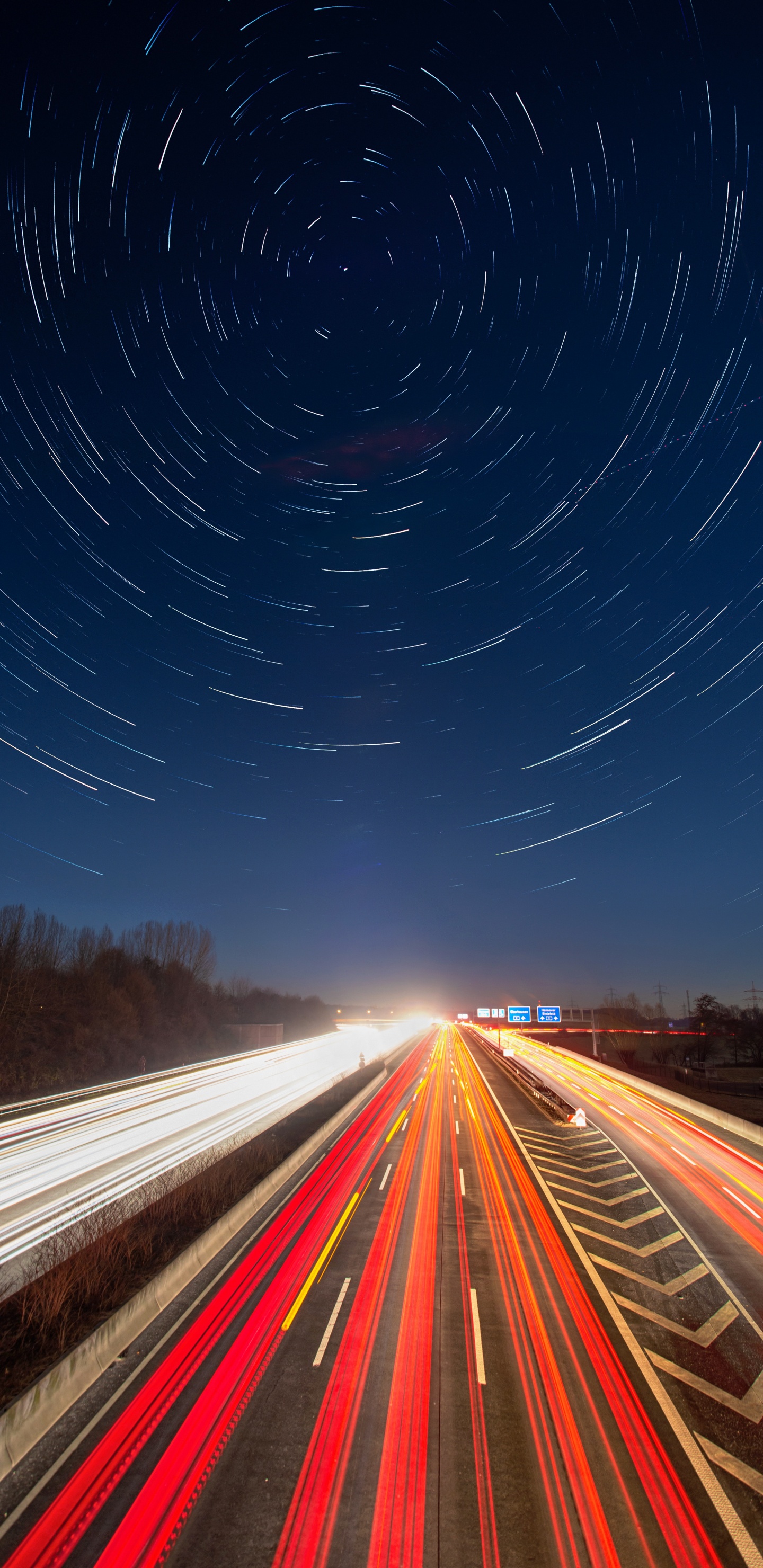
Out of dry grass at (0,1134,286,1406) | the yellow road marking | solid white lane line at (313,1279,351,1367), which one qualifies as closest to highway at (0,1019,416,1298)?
dry grass at (0,1134,286,1406)

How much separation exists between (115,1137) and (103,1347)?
18638 mm

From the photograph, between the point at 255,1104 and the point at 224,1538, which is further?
the point at 255,1104

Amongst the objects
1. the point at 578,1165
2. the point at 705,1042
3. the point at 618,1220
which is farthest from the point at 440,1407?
the point at 705,1042

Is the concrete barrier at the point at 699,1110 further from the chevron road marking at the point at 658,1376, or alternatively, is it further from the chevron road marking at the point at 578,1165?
the chevron road marking at the point at 658,1376

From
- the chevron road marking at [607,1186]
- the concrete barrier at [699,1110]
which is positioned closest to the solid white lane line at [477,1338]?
the chevron road marking at [607,1186]

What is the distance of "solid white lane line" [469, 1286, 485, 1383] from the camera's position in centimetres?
1160

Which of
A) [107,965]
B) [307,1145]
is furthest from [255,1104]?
[107,965]

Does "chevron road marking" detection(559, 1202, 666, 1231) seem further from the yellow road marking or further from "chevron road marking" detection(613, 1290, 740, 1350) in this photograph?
the yellow road marking

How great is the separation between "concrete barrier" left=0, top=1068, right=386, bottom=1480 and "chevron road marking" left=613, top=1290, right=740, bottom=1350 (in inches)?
374

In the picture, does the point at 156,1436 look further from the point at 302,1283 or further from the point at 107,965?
the point at 107,965

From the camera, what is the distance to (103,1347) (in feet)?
37.7

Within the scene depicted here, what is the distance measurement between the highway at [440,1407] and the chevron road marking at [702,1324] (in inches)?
2.5

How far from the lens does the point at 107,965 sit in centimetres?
7625

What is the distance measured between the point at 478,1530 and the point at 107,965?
251 feet
